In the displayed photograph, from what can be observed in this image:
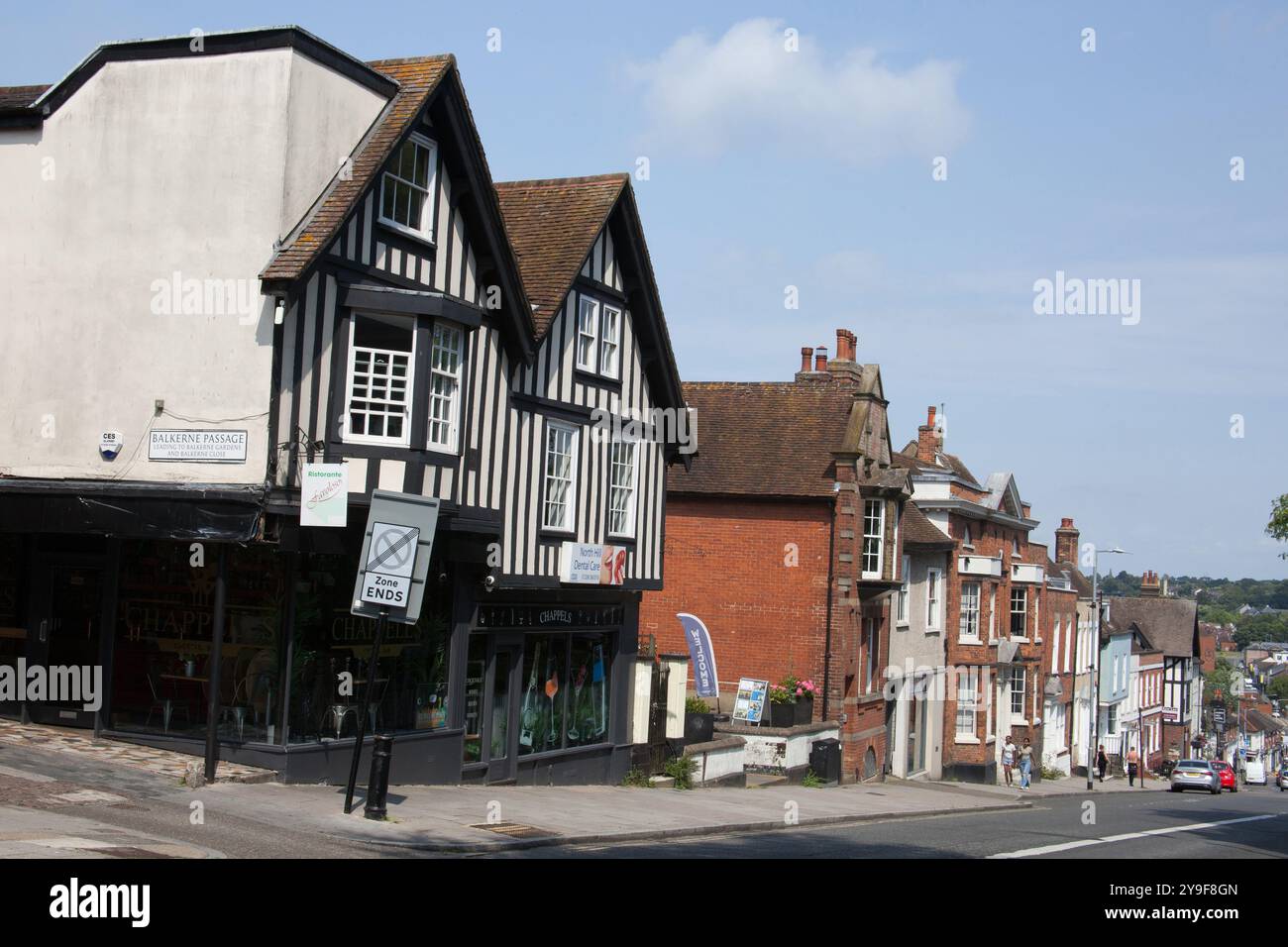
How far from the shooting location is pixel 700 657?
98.0ft

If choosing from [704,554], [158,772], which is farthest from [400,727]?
[704,554]

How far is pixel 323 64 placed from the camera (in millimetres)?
18266

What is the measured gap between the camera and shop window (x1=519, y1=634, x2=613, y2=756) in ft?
77.9

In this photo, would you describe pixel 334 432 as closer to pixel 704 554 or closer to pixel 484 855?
pixel 484 855

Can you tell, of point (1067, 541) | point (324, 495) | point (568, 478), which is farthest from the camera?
point (1067, 541)

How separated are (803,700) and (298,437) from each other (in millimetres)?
19543

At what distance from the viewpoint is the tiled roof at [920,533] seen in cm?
4278

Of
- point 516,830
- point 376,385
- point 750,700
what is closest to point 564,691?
point 516,830

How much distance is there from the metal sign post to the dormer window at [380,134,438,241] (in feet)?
15.6

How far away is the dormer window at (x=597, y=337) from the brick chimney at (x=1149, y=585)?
7211 centimetres

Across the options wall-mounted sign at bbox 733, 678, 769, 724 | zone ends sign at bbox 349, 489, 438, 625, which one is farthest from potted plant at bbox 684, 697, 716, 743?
zone ends sign at bbox 349, 489, 438, 625

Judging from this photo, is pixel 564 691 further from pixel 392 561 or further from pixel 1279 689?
pixel 1279 689

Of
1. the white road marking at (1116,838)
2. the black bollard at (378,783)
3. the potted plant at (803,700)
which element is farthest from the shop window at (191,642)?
the potted plant at (803,700)
